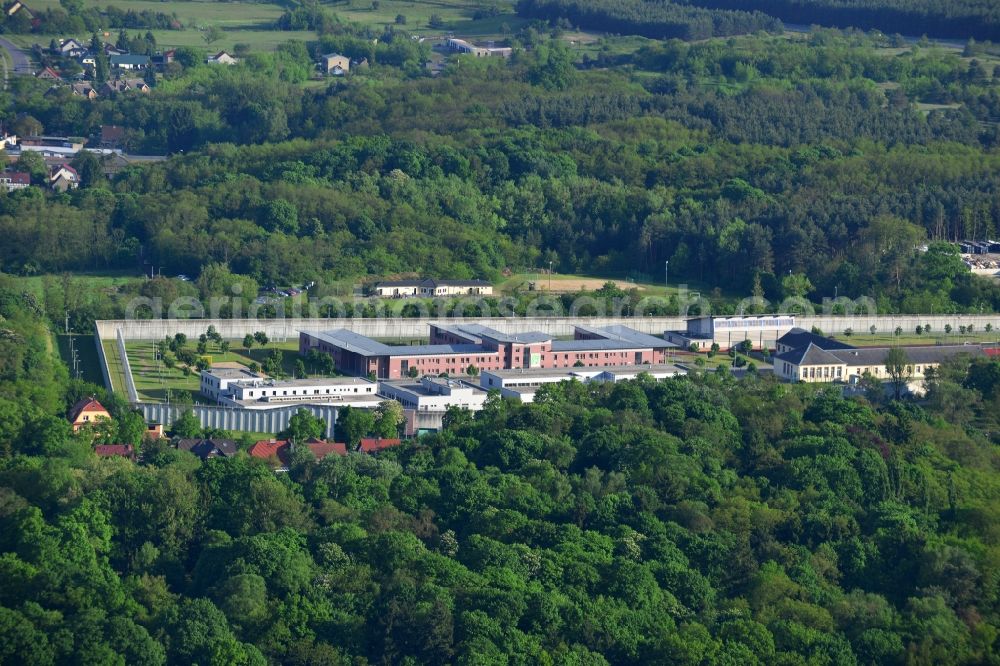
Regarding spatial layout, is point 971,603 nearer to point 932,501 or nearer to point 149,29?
point 932,501

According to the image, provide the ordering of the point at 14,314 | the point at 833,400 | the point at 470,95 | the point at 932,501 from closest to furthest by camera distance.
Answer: the point at 932,501
the point at 833,400
the point at 14,314
the point at 470,95

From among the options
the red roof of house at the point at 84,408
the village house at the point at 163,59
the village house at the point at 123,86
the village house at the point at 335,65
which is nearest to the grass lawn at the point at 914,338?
the red roof of house at the point at 84,408

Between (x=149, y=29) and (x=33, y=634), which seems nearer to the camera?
(x=33, y=634)

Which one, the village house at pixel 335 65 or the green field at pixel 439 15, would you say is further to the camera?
the green field at pixel 439 15

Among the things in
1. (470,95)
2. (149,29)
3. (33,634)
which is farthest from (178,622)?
(149,29)

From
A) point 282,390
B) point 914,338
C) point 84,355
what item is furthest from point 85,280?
point 914,338

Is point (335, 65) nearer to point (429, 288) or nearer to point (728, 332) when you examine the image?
point (429, 288)

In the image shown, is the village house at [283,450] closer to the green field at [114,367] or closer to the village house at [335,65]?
the green field at [114,367]
